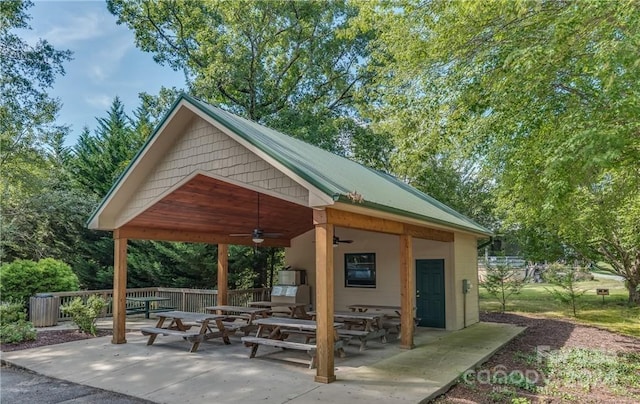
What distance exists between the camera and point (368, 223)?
680 centimetres

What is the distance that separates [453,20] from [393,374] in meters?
5.85

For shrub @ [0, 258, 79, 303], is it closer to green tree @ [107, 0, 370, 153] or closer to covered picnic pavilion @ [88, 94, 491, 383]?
covered picnic pavilion @ [88, 94, 491, 383]

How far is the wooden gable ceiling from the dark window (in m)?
1.92

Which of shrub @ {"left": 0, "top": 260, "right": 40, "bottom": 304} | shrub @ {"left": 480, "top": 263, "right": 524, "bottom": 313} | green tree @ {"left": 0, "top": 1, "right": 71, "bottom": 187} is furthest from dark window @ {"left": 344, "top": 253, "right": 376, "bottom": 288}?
green tree @ {"left": 0, "top": 1, "right": 71, "bottom": 187}

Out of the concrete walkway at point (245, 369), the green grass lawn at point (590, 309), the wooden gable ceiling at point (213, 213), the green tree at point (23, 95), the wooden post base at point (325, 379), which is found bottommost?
the green grass lawn at point (590, 309)

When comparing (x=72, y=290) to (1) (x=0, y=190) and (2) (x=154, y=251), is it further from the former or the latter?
(1) (x=0, y=190)

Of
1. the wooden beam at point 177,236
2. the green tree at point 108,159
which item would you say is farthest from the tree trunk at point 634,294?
the green tree at point 108,159

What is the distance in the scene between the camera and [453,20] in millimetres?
7223

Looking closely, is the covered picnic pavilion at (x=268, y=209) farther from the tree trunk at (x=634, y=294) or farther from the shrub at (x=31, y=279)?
the tree trunk at (x=634, y=294)

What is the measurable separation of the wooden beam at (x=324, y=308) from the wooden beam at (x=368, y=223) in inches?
5.7

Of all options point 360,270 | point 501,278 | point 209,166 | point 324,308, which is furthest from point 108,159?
point 501,278

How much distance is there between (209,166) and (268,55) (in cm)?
1350

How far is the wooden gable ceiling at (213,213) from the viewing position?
817 cm

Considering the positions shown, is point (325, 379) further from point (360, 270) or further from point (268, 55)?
point (268, 55)
